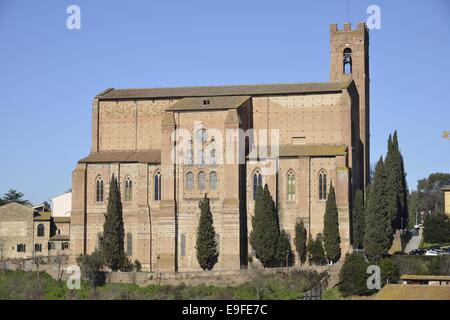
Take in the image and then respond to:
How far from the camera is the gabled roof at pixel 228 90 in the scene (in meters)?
67.4

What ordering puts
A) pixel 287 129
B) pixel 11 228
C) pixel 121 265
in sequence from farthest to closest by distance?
pixel 11 228 < pixel 287 129 < pixel 121 265

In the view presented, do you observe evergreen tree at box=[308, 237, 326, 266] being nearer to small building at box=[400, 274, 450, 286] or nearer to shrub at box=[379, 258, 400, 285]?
shrub at box=[379, 258, 400, 285]

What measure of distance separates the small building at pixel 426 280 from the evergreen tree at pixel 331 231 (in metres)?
7.08

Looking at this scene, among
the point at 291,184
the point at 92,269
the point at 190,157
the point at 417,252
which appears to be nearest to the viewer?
the point at 92,269

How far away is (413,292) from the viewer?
167ft

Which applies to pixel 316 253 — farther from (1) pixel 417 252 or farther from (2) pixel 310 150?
(1) pixel 417 252

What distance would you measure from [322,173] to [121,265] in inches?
524

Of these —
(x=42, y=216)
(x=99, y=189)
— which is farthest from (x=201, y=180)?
(x=42, y=216)

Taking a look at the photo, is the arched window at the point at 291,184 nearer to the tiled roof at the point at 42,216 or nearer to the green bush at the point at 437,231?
the green bush at the point at 437,231

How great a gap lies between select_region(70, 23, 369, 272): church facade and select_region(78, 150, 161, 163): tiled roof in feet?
0.30

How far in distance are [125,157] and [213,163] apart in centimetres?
708

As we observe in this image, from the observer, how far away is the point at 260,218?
2450 inches

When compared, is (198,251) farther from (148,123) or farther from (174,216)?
(148,123)

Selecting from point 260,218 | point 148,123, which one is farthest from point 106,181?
point 260,218
